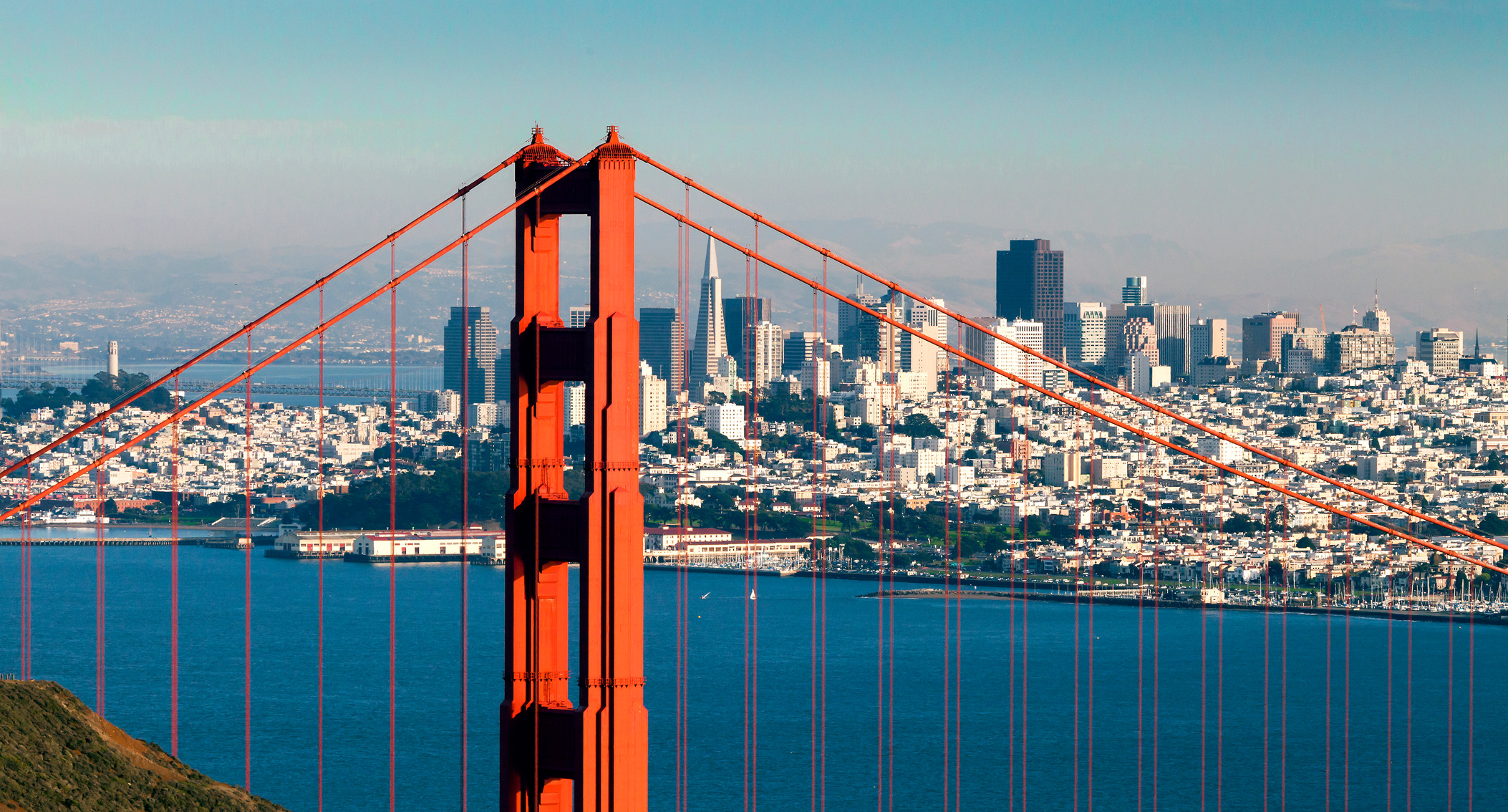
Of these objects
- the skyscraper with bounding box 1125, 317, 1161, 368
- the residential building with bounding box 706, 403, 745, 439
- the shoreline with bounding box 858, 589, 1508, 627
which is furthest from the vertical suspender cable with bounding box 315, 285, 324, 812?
the skyscraper with bounding box 1125, 317, 1161, 368

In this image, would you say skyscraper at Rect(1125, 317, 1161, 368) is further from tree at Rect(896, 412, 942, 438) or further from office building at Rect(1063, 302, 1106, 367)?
tree at Rect(896, 412, 942, 438)

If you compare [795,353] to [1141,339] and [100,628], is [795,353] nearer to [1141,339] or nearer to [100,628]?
[1141,339]

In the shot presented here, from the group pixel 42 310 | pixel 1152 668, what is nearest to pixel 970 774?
pixel 1152 668

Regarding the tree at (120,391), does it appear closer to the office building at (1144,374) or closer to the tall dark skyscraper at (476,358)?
the tall dark skyscraper at (476,358)

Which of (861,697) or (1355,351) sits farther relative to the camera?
(1355,351)

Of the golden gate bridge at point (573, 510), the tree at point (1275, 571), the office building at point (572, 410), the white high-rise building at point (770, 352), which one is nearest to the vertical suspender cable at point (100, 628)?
the golden gate bridge at point (573, 510)

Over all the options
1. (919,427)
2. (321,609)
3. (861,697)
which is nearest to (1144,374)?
(919,427)

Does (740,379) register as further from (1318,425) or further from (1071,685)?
(1071,685)
